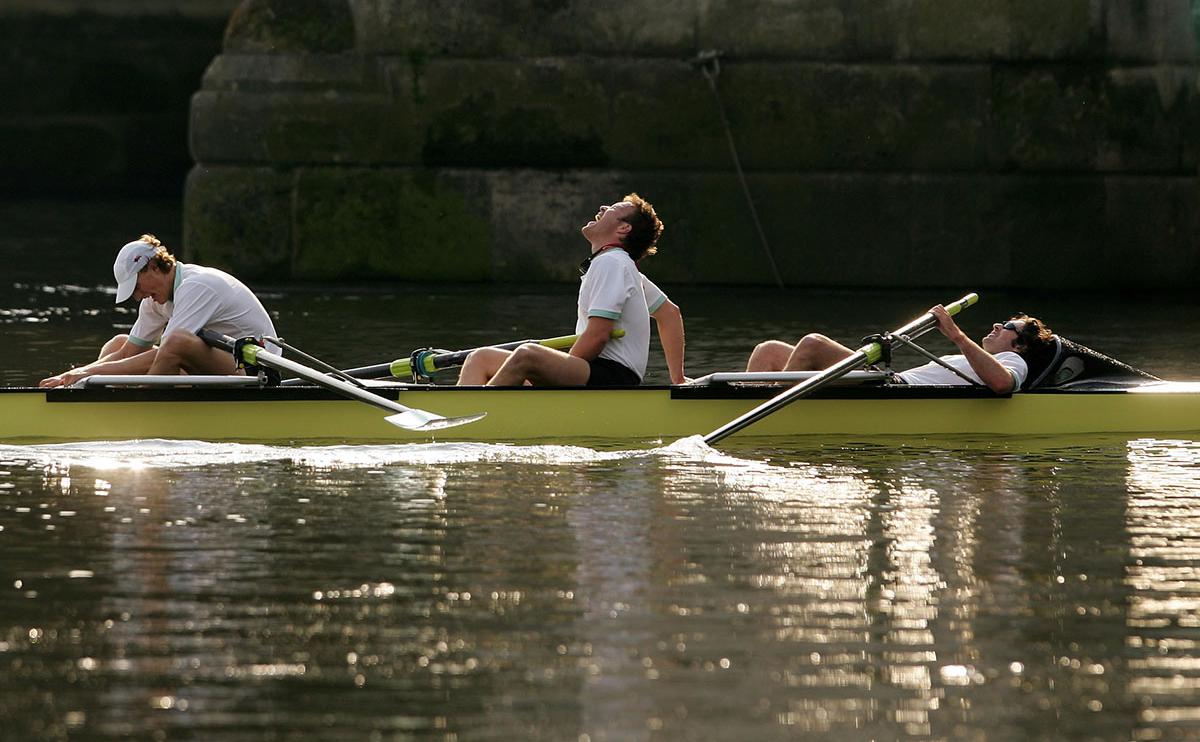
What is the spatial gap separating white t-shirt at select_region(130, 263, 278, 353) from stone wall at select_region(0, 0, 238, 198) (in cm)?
1924

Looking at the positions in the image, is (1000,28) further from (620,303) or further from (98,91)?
(98,91)

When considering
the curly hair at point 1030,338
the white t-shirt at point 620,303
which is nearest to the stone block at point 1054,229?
the curly hair at point 1030,338

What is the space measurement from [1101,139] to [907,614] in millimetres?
11919

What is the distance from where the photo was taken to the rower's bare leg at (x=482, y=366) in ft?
34.7

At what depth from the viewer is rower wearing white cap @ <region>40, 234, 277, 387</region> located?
10188 mm

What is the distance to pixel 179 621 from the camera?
260 inches

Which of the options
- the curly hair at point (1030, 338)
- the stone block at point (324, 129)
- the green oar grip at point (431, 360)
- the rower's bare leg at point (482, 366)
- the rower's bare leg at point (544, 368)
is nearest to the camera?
the rower's bare leg at point (544, 368)

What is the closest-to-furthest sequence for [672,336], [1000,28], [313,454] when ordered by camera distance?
[313,454], [672,336], [1000,28]

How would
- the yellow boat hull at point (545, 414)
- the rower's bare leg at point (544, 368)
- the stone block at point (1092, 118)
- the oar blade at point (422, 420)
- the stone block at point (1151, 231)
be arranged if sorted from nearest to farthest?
the oar blade at point (422, 420) → the yellow boat hull at point (545, 414) → the rower's bare leg at point (544, 368) → the stone block at point (1092, 118) → the stone block at point (1151, 231)

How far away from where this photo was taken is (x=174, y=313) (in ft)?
33.8

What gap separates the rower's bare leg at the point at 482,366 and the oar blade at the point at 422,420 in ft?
1.47

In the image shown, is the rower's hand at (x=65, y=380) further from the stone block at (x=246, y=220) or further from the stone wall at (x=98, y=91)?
the stone wall at (x=98, y=91)

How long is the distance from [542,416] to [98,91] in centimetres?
2072

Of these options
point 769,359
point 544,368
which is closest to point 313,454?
point 544,368
